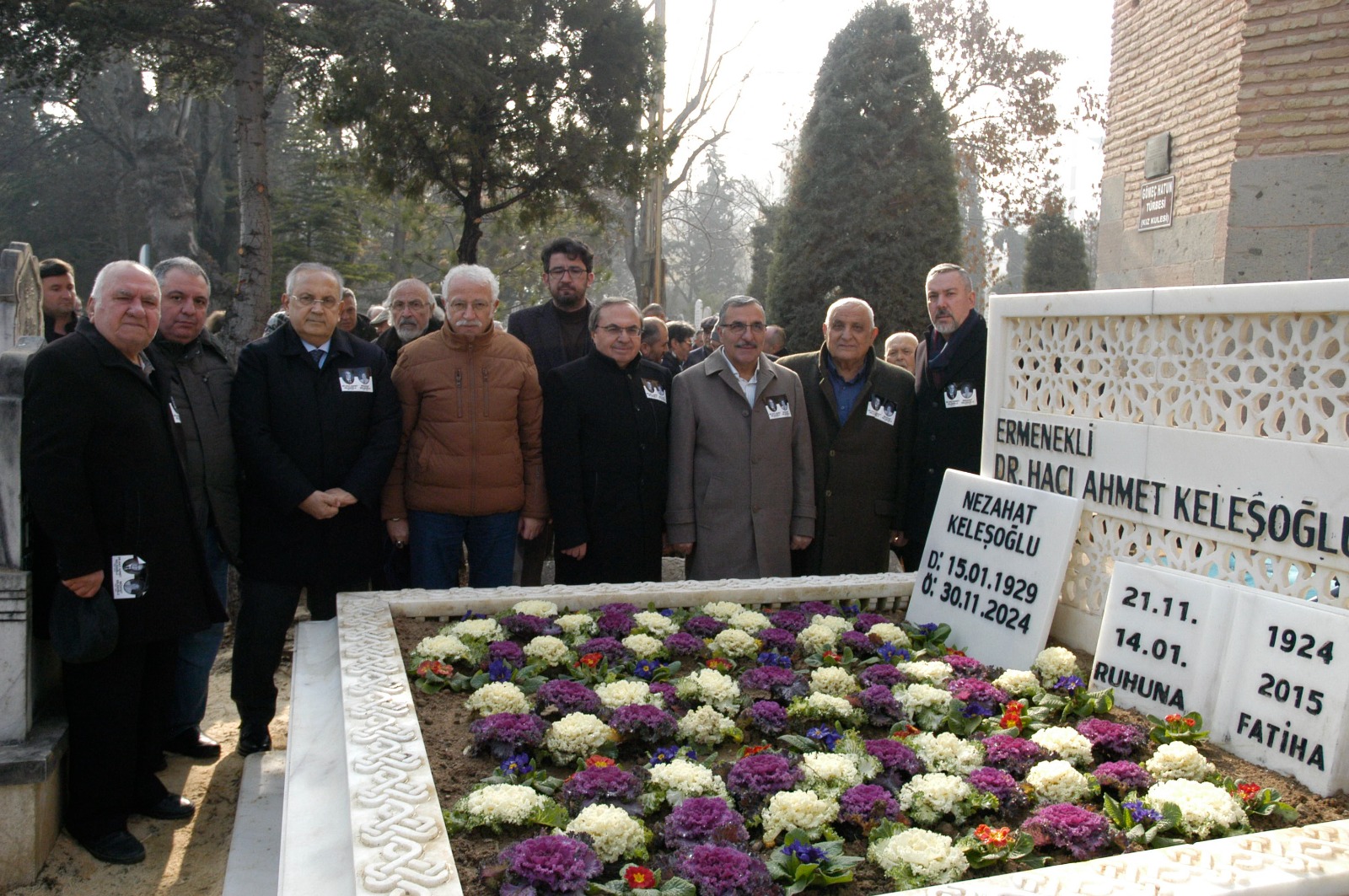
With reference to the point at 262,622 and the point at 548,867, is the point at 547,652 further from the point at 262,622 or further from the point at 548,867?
the point at 262,622

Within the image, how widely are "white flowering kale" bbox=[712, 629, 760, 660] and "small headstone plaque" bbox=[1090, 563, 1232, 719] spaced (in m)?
1.13

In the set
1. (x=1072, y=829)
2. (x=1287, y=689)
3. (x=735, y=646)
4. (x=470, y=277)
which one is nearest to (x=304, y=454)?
(x=470, y=277)

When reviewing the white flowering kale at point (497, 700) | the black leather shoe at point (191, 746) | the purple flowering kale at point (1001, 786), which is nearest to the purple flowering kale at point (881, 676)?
the purple flowering kale at point (1001, 786)

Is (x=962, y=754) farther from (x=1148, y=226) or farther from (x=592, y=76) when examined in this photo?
(x=592, y=76)

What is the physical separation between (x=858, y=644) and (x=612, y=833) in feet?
5.55

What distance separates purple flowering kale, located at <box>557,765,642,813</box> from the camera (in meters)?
2.43

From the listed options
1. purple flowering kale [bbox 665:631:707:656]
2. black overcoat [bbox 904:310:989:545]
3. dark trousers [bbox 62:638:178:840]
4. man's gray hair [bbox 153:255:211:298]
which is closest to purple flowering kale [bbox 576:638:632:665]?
purple flowering kale [bbox 665:631:707:656]

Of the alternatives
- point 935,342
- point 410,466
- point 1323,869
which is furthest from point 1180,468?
point 410,466

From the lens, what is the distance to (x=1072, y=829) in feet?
7.39

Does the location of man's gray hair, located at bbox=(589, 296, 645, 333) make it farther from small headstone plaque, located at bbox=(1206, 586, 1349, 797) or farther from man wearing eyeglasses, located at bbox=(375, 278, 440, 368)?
small headstone plaque, located at bbox=(1206, 586, 1349, 797)

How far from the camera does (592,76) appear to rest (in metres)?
12.5

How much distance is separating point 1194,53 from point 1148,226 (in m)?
1.41

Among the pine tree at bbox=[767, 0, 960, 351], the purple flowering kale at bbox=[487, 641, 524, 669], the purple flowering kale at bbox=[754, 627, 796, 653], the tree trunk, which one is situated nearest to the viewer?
the purple flowering kale at bbox=[487, 641, 524, 669]

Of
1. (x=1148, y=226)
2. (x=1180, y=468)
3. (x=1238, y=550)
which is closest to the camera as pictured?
(x=1238, y=550)
